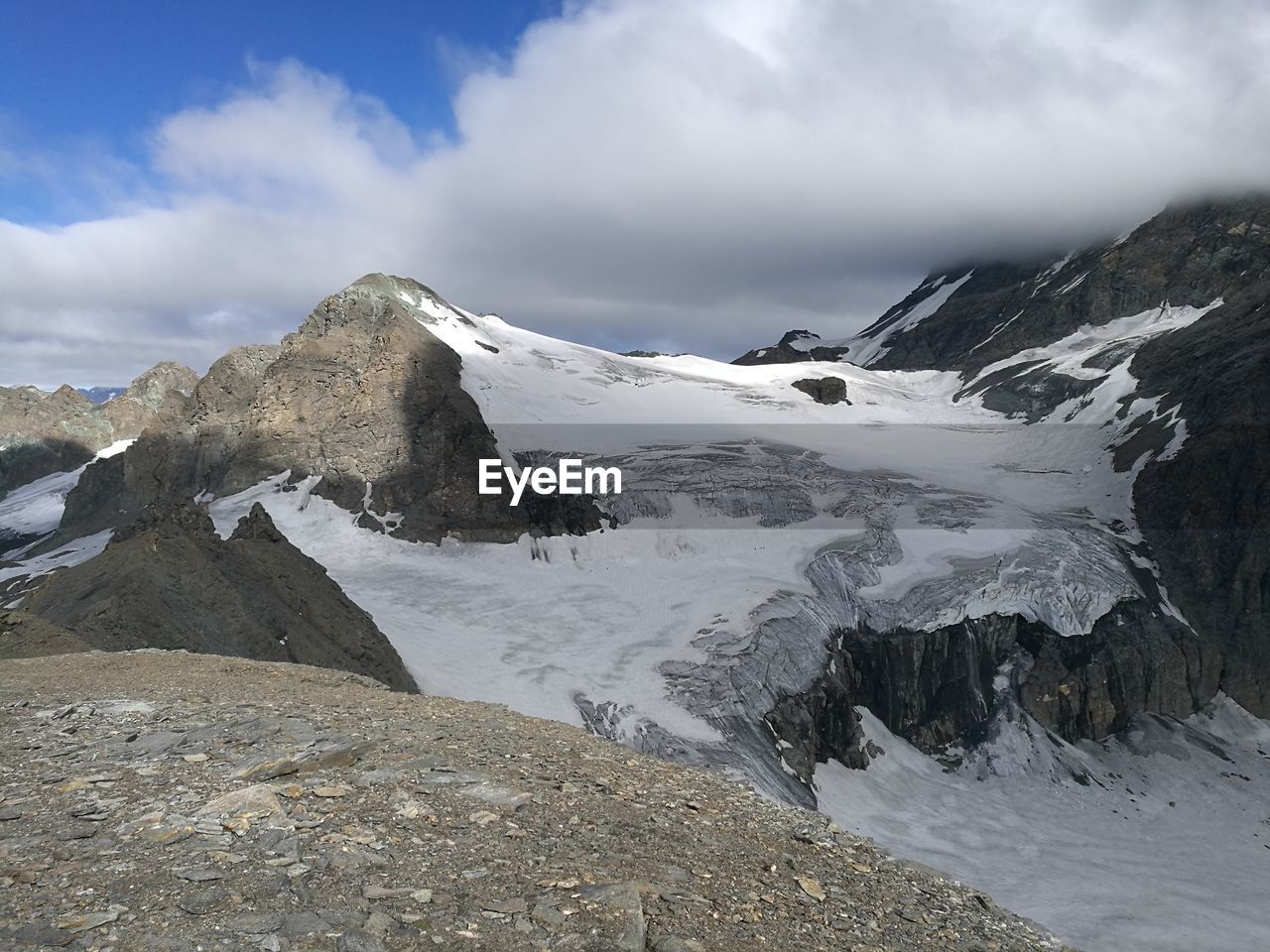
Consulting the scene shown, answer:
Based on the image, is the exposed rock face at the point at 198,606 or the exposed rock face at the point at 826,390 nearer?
the exposed rock face at the point at 198,606

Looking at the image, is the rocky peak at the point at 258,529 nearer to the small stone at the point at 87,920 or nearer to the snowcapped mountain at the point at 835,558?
the snowcapped mountain at the point at 835,558

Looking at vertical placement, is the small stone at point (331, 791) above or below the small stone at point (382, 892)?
below

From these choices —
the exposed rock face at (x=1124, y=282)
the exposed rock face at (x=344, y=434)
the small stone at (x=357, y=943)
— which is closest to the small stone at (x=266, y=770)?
the small stone at (x=357, y=943)

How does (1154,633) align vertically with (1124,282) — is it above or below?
below

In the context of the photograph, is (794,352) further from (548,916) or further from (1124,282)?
(548,916)

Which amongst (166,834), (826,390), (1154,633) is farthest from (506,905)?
(826,390)

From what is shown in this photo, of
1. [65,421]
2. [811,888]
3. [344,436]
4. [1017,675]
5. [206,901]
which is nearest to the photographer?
[206,901]

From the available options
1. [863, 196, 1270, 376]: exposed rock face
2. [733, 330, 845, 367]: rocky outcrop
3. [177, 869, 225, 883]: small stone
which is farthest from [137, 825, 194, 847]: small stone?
[733, 330, 845, 367]: rocky outcrop
